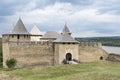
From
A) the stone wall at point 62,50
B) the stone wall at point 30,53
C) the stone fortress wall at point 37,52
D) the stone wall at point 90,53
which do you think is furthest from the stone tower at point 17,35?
the stone wall at point 90,53

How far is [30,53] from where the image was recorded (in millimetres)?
35625

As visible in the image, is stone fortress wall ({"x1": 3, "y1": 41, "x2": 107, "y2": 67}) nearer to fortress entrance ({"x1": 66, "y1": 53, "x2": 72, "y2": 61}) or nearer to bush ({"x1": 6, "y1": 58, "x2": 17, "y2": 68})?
fortress entrance ({"x1": 66, "y1": 53, "x2": 72, "y2": 61})

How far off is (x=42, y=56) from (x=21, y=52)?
104 inches

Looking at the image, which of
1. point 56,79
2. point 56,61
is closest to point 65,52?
point 56,61

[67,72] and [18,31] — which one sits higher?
[18,31]

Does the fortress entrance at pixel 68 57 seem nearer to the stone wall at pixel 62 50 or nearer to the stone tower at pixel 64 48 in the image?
the stone tower at pixel 64 48

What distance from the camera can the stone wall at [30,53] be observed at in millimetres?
35375

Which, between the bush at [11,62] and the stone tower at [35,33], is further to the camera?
the stone tower at [35,33]

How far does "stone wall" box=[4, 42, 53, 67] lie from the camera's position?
116 ft

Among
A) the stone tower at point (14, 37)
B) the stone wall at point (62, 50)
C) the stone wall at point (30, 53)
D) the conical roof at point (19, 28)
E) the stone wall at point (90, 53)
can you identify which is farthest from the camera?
the stone wall at point (90, 53)

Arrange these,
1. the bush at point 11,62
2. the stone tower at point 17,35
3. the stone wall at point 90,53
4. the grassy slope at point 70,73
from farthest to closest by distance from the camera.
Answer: the stone wall at point 90,53, the stone tower at point 17,35, the bush at point 11,62, the grassy slope at point 70,73

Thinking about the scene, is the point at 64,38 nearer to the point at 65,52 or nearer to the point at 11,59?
the point at 65,52

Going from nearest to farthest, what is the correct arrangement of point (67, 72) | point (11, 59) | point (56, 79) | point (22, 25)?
point (56, 79) < point (67, 72) < point (11, 59) < point (22, 25)

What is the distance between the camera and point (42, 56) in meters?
35.8
